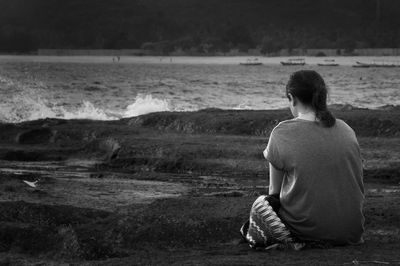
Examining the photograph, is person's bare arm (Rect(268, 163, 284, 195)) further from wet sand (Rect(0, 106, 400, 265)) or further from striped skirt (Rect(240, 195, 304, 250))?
wet sand (Rect(0, 106, 400, 265))

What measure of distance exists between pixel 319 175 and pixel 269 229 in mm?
565

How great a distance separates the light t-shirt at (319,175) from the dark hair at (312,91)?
0.08 metres

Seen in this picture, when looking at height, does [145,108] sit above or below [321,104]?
below

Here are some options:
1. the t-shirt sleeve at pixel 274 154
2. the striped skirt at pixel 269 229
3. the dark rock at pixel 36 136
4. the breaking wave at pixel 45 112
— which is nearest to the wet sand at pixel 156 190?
the dark rock at pixel 36 136

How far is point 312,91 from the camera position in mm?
6293

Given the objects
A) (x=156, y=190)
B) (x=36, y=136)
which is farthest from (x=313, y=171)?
(x=36, y=136)

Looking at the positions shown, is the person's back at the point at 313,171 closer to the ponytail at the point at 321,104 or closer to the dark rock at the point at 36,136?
the ponytail at the point at 321,104

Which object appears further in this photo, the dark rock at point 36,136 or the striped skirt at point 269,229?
the dark rock at point 36,136

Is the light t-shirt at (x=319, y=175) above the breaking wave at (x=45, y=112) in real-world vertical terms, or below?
above

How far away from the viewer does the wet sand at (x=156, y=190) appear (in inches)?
285

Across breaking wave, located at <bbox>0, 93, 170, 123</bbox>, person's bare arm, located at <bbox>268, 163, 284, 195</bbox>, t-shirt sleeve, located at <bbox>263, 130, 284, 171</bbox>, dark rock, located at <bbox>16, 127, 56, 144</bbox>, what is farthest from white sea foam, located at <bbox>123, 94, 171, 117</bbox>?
t-shirt sleeve, located at <bbox>263, 130, 284, 171</bbox>

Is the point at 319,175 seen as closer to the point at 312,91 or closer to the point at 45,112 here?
the point at 312,91

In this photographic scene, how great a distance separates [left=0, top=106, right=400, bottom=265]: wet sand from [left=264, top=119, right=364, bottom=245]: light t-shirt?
0.22 metres

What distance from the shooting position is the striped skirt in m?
6.43
